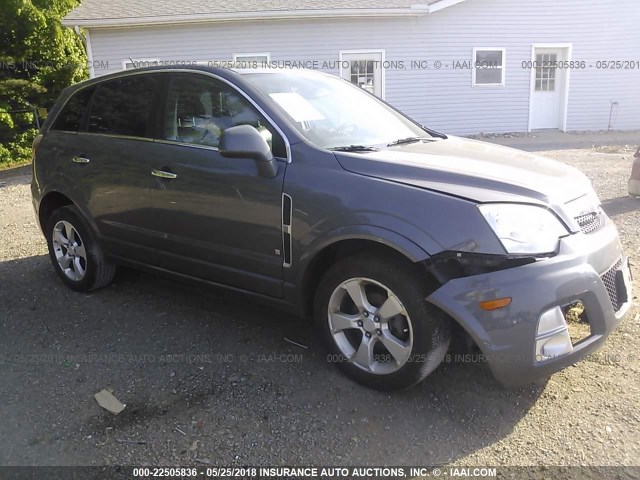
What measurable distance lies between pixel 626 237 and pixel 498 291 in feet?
12.9

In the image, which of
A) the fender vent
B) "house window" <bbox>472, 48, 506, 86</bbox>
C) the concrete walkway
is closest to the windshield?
the fender vent

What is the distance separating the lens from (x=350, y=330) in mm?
3230

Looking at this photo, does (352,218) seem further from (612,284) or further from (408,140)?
(612,284)

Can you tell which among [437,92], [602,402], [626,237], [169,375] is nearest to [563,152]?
[437,92]

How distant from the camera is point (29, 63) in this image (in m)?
13.8

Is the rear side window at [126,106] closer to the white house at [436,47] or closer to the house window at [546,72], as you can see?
the white house at [436,47]

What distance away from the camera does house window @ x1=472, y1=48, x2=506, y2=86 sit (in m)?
15.4

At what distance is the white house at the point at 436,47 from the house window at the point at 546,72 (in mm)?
30

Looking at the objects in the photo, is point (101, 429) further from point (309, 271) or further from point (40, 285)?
point (40, 285)

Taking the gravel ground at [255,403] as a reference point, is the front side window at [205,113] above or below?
above

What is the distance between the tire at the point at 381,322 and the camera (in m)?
2.82

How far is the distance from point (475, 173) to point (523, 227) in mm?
417

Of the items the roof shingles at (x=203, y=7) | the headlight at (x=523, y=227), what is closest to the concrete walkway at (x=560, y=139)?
the roof shingles at (x=203, y=7)

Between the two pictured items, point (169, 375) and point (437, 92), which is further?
point (437, 92)
